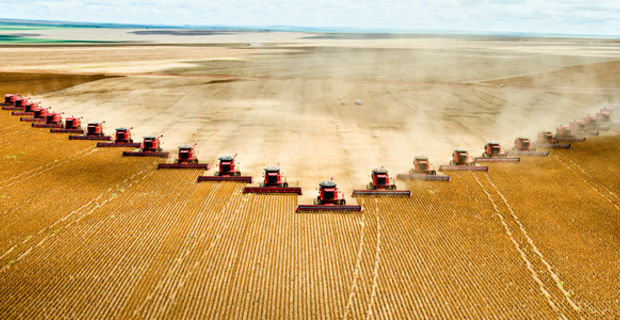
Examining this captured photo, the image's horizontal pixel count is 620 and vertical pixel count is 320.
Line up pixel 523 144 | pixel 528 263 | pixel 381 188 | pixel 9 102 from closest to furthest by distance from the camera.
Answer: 1. pixel 528 263
2. pixel 381 188
3. pixel 523 144
4. pixel 9 102

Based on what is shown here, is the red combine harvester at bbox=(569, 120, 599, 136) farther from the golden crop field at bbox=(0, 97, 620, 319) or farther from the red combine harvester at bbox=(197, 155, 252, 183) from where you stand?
the red combine harvester at bbox=(197, 155, 252, 183)

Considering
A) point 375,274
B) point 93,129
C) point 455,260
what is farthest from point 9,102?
point 455,260

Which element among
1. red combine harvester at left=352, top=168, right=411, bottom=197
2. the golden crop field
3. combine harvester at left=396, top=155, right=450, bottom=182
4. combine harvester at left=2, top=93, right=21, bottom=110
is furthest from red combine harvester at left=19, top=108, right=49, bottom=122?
combine harvester at left=396, top=155, right=450, bottom=182

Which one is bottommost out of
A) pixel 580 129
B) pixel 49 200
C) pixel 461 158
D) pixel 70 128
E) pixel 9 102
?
pixel 49 200

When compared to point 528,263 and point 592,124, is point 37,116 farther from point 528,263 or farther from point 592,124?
point 592,124

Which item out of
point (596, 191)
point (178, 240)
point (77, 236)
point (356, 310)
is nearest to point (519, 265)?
point (356, 310)

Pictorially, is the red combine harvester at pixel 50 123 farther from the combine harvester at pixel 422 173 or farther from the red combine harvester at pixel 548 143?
the red combine harvester at pixel 548 143
